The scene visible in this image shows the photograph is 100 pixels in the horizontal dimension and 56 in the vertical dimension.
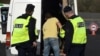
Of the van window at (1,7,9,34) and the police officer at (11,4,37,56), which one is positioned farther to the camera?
the van window at (1,7,9,34)

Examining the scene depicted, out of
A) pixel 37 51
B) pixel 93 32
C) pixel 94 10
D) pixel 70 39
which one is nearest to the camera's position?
pixel 70 39

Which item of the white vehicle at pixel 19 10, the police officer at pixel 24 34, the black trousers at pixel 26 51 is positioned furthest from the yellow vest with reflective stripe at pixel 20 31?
the white vehicle at pixel 19 10

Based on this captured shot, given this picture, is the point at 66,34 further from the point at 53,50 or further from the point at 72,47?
the point at 53,50

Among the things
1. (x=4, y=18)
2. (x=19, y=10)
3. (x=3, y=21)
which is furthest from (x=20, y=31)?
(x=4, y=18)

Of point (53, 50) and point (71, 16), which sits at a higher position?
point (71, 16)

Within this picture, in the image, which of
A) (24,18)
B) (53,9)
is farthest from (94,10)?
(24,18)

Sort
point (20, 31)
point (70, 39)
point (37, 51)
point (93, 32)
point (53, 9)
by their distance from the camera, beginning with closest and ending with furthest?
point (70, 39), point (20, 31), point (37, 51), point (53, 9), point (93, 32)

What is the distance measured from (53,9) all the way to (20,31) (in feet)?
11.6

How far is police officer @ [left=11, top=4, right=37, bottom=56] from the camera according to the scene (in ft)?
33.8

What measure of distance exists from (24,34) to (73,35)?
1273mm

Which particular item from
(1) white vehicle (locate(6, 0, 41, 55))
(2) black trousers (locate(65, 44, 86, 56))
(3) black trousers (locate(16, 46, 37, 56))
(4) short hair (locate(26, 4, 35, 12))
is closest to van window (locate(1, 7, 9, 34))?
(1) white vehicle (locate(6, 0, 41, 55))

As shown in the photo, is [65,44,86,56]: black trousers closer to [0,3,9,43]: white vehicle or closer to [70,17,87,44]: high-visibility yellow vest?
[70,17,87,44]: high-visibility yellow vest

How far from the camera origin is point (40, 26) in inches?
436

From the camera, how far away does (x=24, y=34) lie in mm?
10320
